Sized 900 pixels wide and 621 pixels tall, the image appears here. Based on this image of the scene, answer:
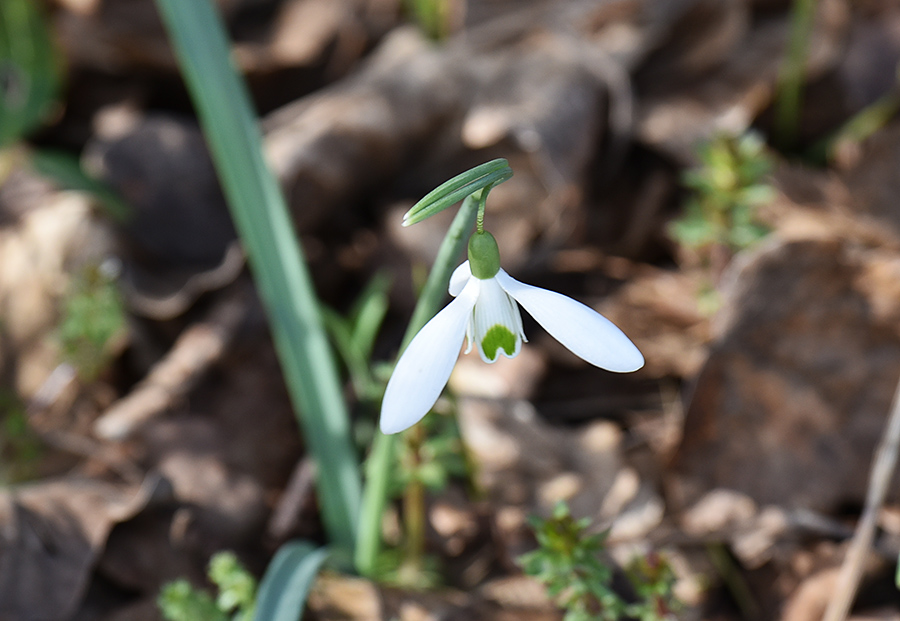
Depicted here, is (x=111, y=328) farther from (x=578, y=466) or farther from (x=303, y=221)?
(x=578, y=466)

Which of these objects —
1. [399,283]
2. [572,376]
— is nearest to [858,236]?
[572,376]

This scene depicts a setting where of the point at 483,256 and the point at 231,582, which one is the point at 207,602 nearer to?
the point at 231,582

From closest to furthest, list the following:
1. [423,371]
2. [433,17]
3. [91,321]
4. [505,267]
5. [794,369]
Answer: [423,371], [794,369], [91,321], [505,267], [433,17]

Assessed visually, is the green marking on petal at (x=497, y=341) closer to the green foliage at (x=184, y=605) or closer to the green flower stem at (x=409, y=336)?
the green flower stem at (x=409, y=336)

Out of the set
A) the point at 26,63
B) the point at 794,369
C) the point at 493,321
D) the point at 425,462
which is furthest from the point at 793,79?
the point at 26,63

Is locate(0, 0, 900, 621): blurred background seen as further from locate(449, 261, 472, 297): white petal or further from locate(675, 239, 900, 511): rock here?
locate(449, 261, 472, 297): white petal

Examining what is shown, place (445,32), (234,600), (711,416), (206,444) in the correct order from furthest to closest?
(445,32) → (206,444) → (711,416) → (234,600)
